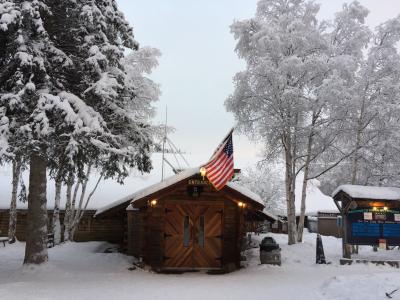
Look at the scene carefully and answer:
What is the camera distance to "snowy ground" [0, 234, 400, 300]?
10422mm

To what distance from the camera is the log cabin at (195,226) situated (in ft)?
50.5

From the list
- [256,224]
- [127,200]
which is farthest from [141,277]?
[256,224]

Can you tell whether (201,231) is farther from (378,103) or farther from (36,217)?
(378,103)

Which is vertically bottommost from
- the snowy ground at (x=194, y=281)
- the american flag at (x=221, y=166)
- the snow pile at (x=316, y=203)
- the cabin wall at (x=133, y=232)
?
the snowy ground at (x=194, y=281)

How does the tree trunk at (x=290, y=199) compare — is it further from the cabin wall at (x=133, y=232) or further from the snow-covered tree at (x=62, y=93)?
the snow-covered tree at (x=62, y=93)

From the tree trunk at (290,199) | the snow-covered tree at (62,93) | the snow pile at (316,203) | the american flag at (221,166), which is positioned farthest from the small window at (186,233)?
the snow pile at (316,203)

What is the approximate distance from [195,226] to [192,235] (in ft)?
1.15

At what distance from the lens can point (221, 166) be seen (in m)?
13.4

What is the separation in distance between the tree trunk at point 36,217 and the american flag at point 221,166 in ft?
18.4

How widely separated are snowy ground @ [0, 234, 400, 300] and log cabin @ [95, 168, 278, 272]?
35.5 inches

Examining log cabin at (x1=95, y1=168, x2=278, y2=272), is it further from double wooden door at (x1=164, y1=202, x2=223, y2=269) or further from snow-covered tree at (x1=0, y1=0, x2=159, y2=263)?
snow-covered tree at (x1=0, y1=0, x2=159, y2=263)

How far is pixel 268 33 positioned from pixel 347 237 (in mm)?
9720

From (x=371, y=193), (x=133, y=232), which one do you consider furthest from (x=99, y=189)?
(x=371, y=193)

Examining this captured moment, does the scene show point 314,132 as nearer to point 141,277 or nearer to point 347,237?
point 347,237
